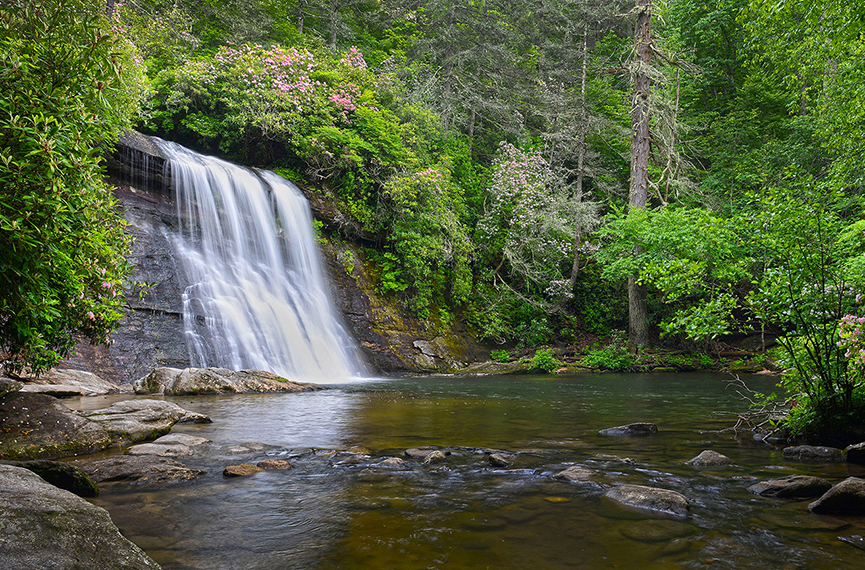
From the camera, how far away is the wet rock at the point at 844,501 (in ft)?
10.5

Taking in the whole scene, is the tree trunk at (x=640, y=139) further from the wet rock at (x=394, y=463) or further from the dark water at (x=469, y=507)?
the wet rock at (x=394, y=463)

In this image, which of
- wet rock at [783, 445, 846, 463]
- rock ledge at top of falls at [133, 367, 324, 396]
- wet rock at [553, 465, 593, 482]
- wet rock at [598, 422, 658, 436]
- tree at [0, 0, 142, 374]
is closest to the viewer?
tree at [0, 0, 142, 374]

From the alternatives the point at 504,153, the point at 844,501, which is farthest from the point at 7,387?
the point at 504,153

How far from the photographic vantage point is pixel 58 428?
487 centimetres

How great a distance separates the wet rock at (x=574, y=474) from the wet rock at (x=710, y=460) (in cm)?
117

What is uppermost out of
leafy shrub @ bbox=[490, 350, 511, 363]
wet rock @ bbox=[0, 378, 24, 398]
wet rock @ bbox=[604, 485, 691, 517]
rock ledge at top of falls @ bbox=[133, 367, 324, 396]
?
wet rock @ bbox=[0, 378, 24, 398]

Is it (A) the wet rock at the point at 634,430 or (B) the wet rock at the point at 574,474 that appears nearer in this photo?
(B) the wet rock at the point at 574,474

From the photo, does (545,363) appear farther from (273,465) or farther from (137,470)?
(137,470)

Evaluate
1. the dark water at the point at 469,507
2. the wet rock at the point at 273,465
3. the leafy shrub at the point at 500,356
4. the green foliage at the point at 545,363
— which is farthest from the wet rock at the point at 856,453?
the leafy shrub at the point at 500,356

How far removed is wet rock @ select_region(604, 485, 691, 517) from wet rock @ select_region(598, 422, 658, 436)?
263 cm

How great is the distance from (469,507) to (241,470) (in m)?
2.15

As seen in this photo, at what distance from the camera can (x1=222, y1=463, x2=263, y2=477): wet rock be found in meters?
4.27

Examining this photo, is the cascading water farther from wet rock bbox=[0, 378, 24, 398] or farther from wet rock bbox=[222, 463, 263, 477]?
wet rock bbox=[222, 463, 263, 477]

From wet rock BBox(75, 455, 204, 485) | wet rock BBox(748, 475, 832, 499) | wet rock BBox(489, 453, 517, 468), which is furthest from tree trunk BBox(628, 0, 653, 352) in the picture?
wet rock BBox(75, 455, 204, 485)
